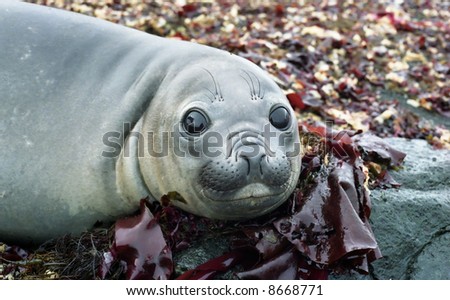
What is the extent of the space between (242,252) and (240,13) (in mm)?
4886

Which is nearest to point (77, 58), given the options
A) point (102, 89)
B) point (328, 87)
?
point (102, 89)

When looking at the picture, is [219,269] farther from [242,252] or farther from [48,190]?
[48,190]

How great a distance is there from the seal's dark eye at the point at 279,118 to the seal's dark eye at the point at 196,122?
0.29 metres

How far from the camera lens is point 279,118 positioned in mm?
2676

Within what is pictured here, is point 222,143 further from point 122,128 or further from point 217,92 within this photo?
point 122,128

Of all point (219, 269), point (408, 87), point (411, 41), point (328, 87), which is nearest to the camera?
point (219, 269)

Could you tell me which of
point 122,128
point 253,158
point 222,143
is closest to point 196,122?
point 222,143

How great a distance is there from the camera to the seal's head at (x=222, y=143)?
2.52 m

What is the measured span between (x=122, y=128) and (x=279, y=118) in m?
0.74

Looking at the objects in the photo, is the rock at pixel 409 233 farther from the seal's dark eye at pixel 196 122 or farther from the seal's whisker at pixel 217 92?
the seal's whisker at pixel 217 92

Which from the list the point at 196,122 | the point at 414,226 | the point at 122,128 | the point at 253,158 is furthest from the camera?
the point at 414,226

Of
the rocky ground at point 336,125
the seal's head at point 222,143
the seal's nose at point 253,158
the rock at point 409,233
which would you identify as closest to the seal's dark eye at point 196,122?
the seal's head at point 222,143

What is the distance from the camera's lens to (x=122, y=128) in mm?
2889

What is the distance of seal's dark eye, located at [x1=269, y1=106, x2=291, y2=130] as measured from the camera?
2.67m
